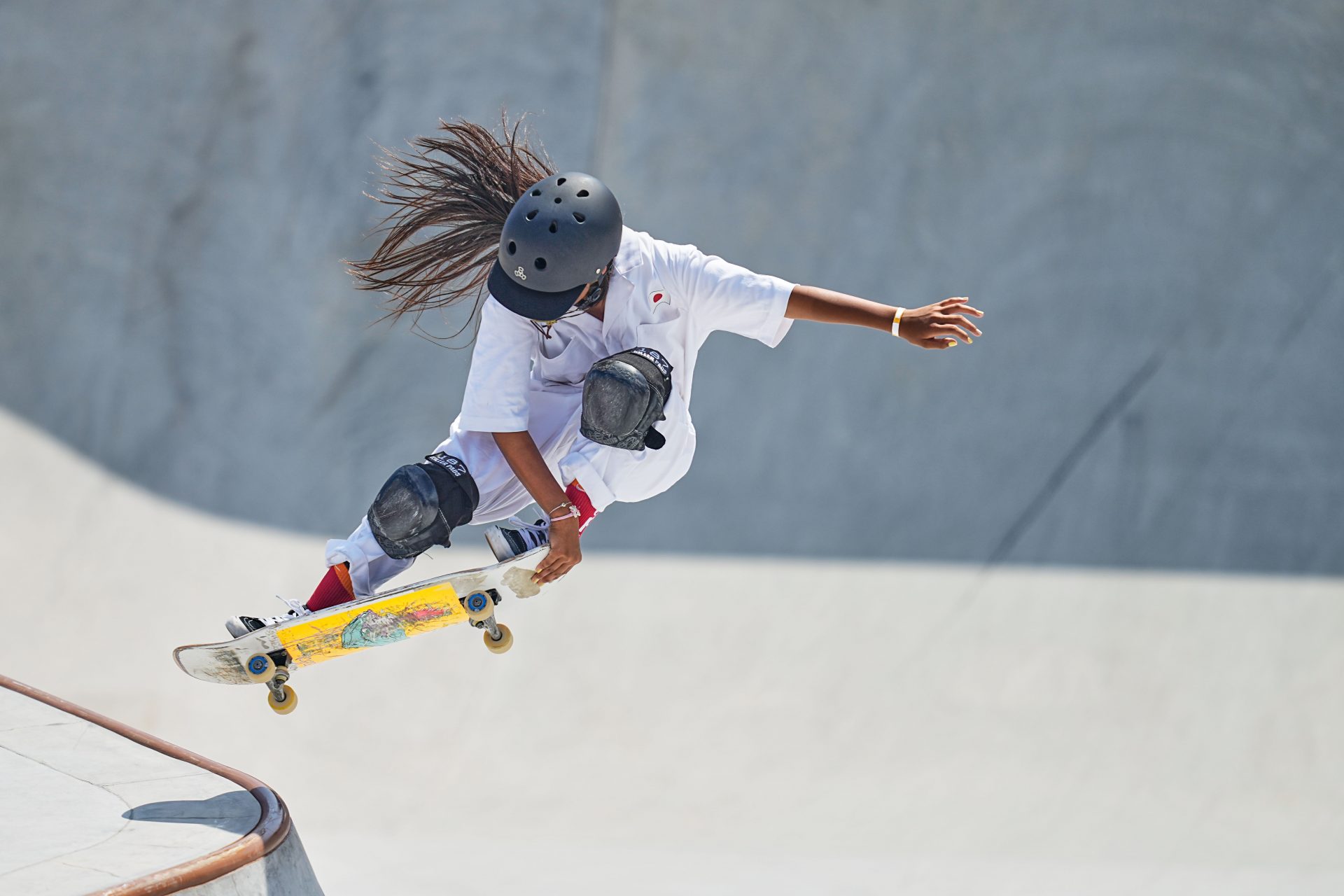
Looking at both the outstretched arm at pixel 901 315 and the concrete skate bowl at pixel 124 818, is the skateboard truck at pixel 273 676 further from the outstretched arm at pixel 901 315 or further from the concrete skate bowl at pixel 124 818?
the outstretched arm at pixel 901 315

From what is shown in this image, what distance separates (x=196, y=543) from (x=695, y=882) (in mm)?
3628

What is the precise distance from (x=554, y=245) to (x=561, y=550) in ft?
2.99

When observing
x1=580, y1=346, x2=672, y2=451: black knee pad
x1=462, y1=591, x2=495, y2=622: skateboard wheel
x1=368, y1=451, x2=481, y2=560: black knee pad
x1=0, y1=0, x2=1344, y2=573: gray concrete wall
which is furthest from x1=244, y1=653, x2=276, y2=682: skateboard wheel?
x1=0, y1=0, x2=1344, y2=573: gray concrete wall

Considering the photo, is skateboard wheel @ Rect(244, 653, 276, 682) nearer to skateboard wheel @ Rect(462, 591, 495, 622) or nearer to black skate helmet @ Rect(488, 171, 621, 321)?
skateboard wheel @ Rect(462, 591, 495, 622)

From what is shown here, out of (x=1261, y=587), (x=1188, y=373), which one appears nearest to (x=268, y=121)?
(x=1188, y=373)

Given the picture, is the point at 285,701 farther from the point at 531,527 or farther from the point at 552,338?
the point at 552,338

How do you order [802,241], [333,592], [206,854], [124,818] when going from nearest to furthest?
[206,854], [124,818], [333,592], [802,241]

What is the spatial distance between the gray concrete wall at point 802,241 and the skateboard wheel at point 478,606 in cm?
332

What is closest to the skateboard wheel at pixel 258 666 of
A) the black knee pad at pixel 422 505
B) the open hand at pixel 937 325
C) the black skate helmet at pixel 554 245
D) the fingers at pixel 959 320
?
the black knee pad at pixel 422 505

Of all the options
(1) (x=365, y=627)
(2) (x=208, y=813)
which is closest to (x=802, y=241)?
(1) (x=365, y=627)

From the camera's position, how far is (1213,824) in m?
5.97

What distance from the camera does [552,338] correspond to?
391 centimetres

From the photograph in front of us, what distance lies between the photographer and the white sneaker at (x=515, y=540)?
12.6 feet

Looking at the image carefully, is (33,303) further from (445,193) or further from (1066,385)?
(1066,385)
